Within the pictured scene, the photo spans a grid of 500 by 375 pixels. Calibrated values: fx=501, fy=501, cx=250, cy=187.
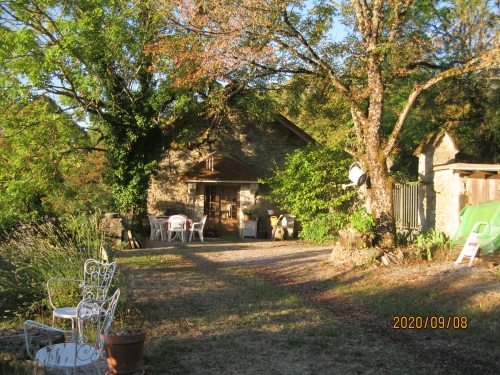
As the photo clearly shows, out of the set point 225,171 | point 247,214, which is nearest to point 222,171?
point 225,171

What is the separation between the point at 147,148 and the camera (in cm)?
1559

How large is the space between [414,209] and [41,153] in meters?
10.3

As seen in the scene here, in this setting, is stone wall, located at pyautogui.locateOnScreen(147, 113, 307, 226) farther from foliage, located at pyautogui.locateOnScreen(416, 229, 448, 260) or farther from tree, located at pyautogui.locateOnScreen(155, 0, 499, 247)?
foliage, located at pyautogui.locateOnScreen(416, 229, 448, 260)

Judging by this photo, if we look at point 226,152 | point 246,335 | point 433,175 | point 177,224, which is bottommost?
point 246,335

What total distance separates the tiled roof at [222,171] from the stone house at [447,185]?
7.22 meters

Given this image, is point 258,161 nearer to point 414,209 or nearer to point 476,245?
point 414,209

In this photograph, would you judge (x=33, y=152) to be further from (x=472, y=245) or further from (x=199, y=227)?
(x=472, y=245)

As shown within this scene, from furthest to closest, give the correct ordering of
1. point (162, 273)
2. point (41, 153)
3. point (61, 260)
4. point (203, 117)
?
1. point (203, 117)
2. point (41, 153)
3. point (162, 273)
4. point (61, 260)

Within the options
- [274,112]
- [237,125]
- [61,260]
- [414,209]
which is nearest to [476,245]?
[414,209]

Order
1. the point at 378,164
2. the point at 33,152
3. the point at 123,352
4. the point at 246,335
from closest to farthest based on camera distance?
Answer: 1. the point at 123,352
2. the point at 246,335
3. the point at 378,164
4. the point at 33,152

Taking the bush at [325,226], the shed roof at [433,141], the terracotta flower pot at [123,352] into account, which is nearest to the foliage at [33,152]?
the bush at [325,226]

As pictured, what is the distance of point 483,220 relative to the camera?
923 centimetres

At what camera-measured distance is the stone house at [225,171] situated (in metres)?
18.7
